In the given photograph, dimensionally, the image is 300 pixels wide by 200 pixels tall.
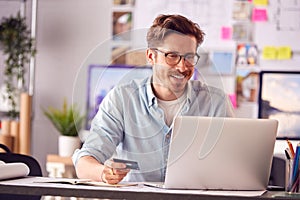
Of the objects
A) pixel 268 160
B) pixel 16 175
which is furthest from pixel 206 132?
pixel 16 175

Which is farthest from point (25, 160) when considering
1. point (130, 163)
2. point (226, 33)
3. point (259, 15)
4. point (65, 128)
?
point (259, 15)

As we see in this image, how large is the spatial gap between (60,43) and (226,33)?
3.73 feet

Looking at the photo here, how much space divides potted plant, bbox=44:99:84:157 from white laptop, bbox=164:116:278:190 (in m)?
2.66

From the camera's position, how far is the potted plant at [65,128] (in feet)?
15.8

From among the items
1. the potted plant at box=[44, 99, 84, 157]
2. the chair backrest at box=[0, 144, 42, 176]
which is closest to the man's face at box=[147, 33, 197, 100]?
the chair backrest at box=[0, 144, 42, 176]

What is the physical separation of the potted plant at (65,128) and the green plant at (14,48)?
28 cm

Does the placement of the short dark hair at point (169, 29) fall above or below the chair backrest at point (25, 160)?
above

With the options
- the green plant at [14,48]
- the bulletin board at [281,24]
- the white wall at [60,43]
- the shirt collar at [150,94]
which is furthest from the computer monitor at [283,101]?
the shirt collar at [150,94]

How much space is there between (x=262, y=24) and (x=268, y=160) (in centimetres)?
287

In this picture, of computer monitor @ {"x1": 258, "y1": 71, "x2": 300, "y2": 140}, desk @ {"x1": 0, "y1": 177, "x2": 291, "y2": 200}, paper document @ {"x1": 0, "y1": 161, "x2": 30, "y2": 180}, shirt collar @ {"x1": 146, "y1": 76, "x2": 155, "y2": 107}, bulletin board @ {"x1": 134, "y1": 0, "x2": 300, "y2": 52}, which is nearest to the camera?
desk @ {"x1": 0, "y1": 177, "x2": 291, "y2": 200}

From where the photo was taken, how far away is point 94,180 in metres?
2.27

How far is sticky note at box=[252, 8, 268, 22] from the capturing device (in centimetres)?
494

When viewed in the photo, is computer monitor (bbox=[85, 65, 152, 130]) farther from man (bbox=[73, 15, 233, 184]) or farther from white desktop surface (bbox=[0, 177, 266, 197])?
white desktop surface (bbox=[0, 177, 266, 197])

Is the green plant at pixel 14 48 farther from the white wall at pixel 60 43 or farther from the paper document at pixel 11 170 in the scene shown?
the paper document at pixel 11 170
